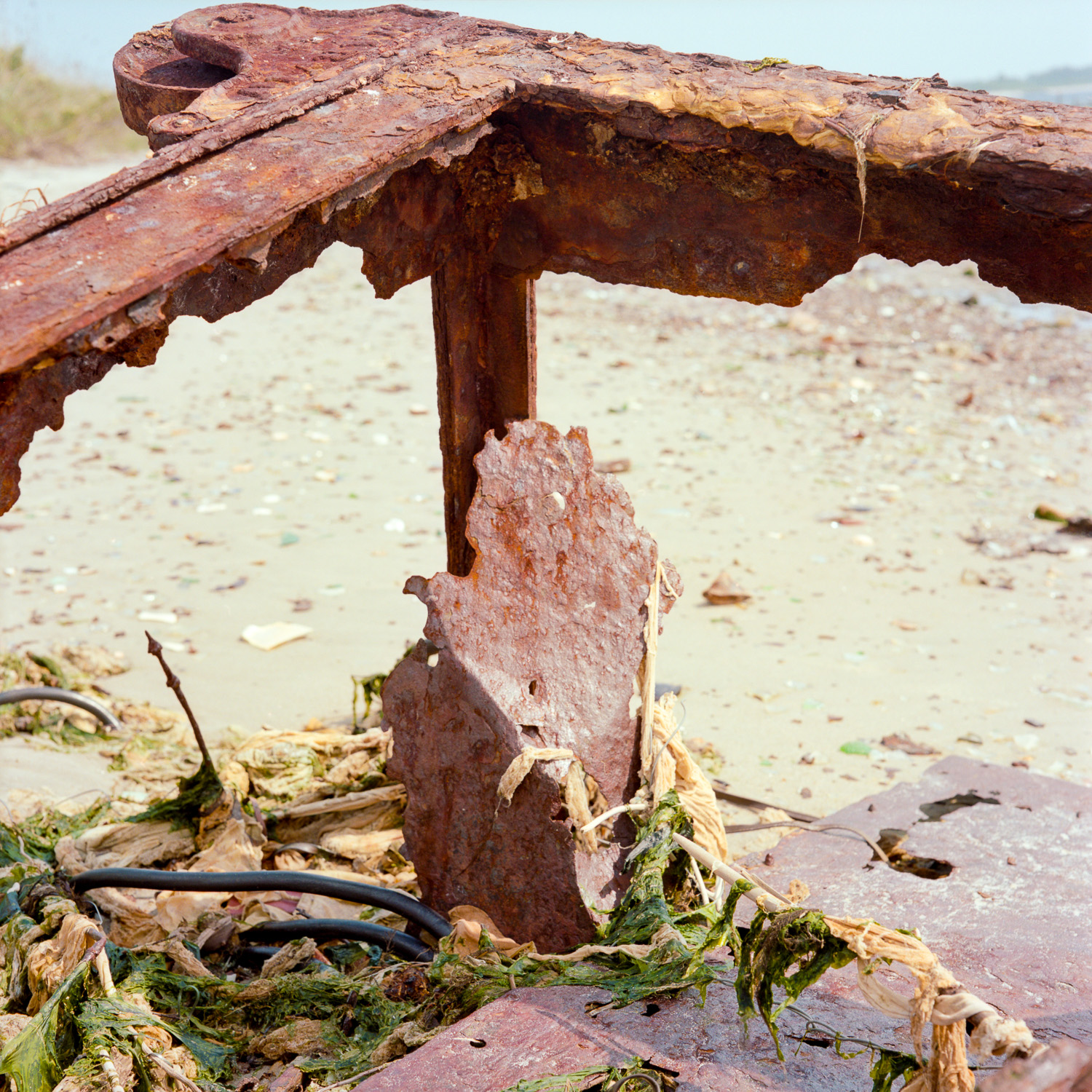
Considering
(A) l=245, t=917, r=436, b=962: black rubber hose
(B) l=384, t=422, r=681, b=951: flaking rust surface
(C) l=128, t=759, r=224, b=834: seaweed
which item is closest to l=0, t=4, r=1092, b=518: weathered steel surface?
(B) l=384, t=422, r=681, b=951: flaking rust surface

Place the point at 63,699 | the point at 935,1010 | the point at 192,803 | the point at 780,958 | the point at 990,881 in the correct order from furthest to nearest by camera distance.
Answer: the point at 63,699
the point at 192,803
the point at 990,881
the point at 780,958
the point at 935,1010

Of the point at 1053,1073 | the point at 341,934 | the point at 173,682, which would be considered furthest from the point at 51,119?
the point at 1053,1073

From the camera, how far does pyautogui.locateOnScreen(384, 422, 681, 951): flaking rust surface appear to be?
1.99 m

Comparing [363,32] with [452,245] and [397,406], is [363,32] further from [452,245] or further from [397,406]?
[397,406]

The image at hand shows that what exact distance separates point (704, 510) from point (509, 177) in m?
4.07

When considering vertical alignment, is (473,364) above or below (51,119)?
below

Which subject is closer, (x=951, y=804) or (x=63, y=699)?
(x=951, y=804)

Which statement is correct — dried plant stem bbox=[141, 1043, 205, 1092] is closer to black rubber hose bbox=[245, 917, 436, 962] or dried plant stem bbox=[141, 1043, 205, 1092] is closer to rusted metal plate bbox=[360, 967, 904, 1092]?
rusted metal plate bbox=[360, 967, 904, 1092]

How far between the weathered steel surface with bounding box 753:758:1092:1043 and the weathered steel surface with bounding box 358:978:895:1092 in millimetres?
317

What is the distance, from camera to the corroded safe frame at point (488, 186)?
126 centimetres

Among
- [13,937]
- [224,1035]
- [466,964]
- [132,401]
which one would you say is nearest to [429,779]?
[466,964]

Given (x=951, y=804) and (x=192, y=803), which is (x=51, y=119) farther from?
(x=951, y=804)

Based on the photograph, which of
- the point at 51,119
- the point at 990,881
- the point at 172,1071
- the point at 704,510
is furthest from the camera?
the point at 51,119

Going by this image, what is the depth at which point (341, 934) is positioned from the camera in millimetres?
2217
